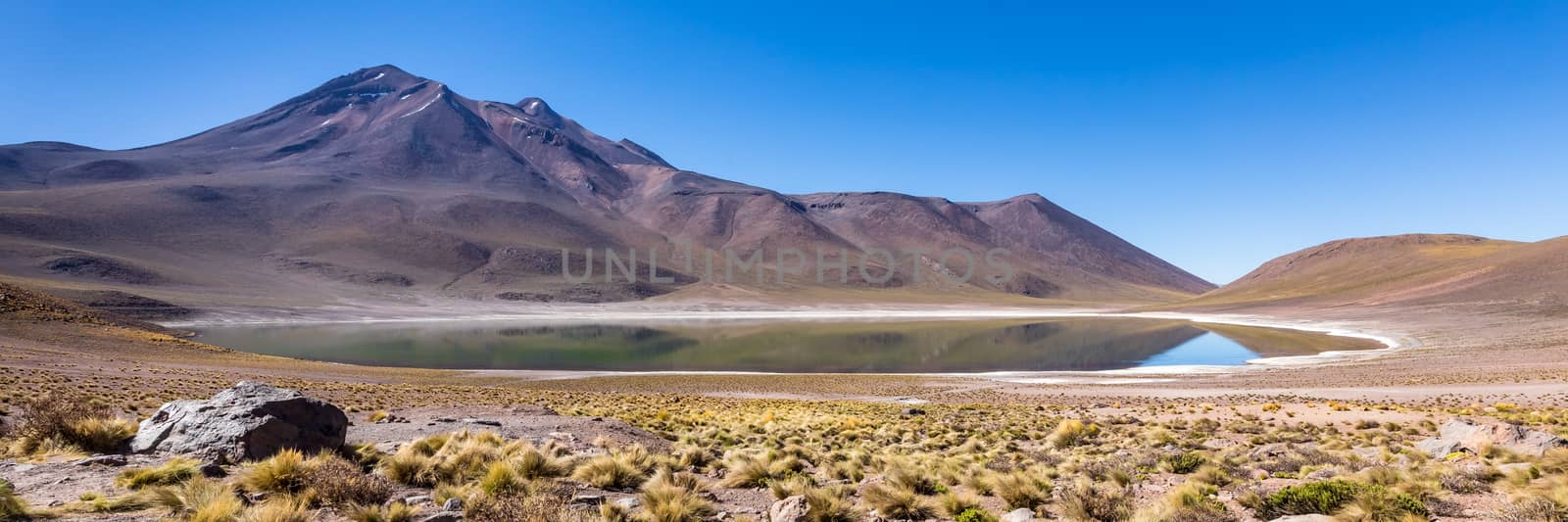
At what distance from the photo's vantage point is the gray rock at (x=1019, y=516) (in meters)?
6.62

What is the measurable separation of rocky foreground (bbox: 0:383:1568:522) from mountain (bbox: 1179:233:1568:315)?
226ft

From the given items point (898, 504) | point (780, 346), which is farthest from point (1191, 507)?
point (780, 346)

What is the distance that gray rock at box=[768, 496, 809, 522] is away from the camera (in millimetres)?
6556

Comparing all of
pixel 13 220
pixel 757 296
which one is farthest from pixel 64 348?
pixel 13 220

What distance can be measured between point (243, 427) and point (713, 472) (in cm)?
550

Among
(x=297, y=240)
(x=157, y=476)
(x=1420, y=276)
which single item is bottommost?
(x=157, y=476)

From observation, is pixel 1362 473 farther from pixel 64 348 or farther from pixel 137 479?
pixel 64 348

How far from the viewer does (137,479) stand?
6.83 metres

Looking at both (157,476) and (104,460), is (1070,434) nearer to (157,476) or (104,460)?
(157,476)

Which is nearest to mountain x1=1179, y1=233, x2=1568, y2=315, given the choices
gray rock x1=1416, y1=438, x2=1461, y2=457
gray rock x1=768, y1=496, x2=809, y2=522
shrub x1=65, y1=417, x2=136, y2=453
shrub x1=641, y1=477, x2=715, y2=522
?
gray rock x1=1416, y1=438, x2=1461, y2=457

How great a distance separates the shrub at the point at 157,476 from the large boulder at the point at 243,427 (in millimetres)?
1011

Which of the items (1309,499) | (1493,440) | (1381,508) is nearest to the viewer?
(1381,508)

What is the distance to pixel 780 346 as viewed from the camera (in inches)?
2224

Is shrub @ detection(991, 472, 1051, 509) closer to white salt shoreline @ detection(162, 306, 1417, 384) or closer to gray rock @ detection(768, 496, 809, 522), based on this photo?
gray rock @ detection(768, 496, 809, 522)
